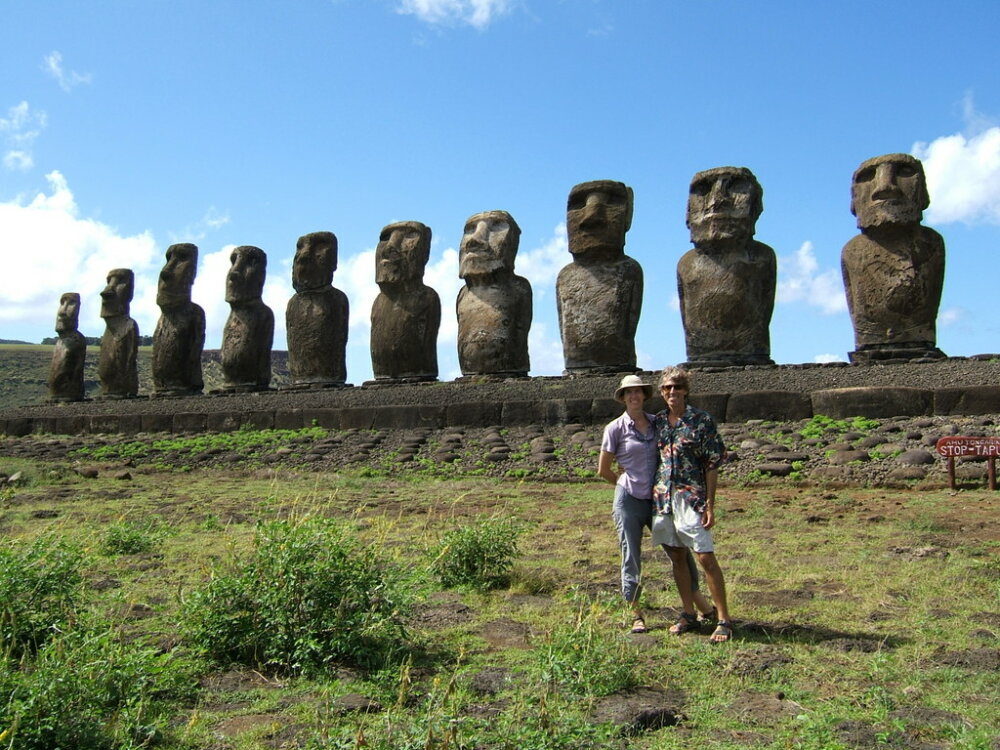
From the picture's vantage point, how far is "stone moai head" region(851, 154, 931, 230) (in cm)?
1249

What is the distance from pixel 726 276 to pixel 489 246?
3.76m

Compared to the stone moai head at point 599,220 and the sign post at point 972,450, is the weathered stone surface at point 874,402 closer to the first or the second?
Answer: the sign post at point 972,450

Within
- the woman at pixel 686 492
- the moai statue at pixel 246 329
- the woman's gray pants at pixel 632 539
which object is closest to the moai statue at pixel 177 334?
the moai statue at pixel 246 329

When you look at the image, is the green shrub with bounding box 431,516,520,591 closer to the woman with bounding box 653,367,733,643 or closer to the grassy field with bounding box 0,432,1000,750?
the grassy field with bounding box 0,432,1000,750

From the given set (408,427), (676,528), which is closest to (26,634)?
(676,528)

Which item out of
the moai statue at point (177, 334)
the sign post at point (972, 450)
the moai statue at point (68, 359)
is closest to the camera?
the sign post at point (972, 450)

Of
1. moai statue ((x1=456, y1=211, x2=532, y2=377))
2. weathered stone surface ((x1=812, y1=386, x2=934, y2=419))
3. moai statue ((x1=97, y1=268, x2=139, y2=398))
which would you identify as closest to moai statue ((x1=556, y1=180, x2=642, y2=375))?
moai statue ((x1=456, y1=211, x2=532, y2=377))

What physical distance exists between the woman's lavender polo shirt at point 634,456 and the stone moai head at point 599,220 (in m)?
9.61

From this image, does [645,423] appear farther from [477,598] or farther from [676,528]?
[477,598]

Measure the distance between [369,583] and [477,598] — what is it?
113 cm

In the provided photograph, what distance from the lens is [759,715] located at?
353 cm

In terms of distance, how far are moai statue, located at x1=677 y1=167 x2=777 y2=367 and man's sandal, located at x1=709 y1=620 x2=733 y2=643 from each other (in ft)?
28.8

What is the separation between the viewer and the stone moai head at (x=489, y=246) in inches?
597

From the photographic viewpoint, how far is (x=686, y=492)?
4.60m
